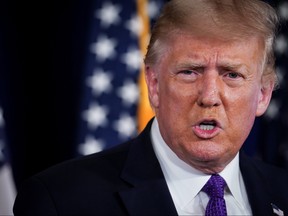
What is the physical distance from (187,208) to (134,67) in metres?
0.86

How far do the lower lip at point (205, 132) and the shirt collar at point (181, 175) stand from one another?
5.8 inches

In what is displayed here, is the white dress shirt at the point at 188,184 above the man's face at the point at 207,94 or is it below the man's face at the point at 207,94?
below

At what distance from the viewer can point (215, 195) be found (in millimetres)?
1703

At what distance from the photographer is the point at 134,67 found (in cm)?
241

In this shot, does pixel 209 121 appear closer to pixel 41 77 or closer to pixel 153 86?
pixel 153 86

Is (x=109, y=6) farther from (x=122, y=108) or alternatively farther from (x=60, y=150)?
(x=60, y=150)

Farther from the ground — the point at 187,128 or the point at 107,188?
the point at 187,128

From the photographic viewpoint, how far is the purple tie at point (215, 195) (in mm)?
1676

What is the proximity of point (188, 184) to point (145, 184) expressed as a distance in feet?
0.42

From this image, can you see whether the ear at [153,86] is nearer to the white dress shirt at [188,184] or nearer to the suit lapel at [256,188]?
the white dress shirt at [188,184]

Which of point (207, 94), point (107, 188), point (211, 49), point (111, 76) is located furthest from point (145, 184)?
point (111, 76)

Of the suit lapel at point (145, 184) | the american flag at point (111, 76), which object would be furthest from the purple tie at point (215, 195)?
the american flag at point (111, 76)

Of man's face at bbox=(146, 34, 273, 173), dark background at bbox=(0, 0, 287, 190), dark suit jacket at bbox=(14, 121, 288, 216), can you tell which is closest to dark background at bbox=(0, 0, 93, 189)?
dark background at bbox=(0, 0, 287, 190)

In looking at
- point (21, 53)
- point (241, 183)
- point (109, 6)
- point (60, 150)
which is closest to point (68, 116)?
point (60, 150)
